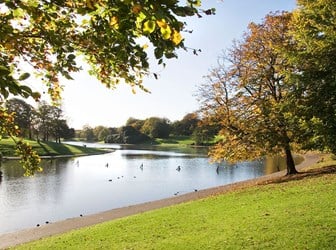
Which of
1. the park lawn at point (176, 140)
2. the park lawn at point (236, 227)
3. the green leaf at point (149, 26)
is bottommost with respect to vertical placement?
the park lawn at point (236, 227)

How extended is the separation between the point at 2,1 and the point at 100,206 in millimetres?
24294

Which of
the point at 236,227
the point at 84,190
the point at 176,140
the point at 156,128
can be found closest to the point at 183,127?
the point at 156,128

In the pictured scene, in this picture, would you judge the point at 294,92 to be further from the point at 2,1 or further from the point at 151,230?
the point at 2,1

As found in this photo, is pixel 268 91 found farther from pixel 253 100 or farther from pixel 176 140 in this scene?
pixel 176 140

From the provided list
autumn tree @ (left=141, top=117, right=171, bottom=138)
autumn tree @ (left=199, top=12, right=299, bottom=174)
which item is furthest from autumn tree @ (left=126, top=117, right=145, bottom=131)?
autumn tree @ (left=199, top=12, right=299, bottom=174)

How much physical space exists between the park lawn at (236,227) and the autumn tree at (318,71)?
2.61m

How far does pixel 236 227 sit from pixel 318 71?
764cm

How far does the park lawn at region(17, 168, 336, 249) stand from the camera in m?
9.48

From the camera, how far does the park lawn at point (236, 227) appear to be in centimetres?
948

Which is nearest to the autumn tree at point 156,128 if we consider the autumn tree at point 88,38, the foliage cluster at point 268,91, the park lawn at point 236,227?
the foliage cluster at point 268,91

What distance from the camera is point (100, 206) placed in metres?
26.2

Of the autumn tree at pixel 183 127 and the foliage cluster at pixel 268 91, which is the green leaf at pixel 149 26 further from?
the autumn tree at pixel 183 127

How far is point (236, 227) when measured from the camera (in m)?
11.2

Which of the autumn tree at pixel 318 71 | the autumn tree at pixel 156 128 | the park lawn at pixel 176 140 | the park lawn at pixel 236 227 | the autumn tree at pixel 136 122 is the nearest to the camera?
the park lawn at pixel 236 227
